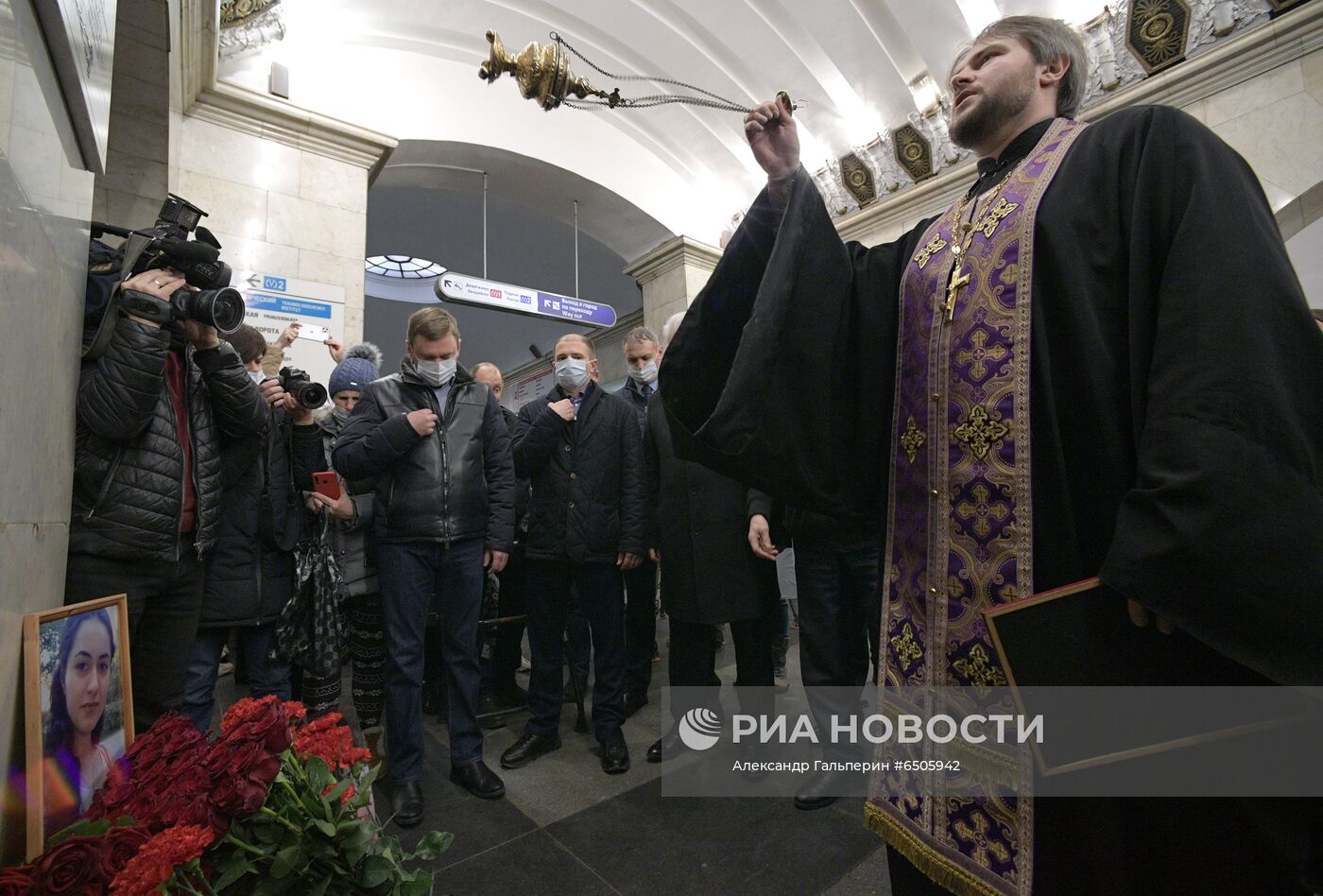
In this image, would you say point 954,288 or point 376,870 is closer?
point 376,870

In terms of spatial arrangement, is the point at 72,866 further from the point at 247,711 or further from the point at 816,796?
the point at 816,796

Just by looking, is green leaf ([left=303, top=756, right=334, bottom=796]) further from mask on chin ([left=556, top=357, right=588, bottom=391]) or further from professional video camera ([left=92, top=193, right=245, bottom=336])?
mask on chin ([left=556, top=357, right=588, bottom=391])

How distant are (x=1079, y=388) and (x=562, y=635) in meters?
2.27

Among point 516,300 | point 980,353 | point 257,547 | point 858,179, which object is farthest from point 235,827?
point 858,179

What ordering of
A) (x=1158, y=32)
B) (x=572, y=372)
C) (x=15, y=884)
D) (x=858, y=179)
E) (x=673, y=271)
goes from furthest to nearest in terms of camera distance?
(x=673, y=271) < (x=858, y=179) < (x=1158, y=32) < (x=572, y=372) < (x=15, y=884)

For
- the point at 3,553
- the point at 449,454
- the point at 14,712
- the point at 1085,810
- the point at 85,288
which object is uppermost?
the point at 85,288

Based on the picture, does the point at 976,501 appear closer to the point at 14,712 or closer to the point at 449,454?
the point at 14,712

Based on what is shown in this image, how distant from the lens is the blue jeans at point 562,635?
2.71 metres

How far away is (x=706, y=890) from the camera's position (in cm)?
176

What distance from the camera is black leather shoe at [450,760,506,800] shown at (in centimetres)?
232

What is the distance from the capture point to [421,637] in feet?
7.73

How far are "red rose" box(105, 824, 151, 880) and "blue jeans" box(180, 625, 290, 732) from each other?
1253mm

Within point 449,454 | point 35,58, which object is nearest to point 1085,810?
point 35,58

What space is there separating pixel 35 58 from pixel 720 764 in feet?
8.98
